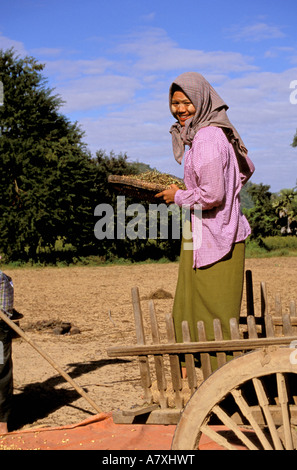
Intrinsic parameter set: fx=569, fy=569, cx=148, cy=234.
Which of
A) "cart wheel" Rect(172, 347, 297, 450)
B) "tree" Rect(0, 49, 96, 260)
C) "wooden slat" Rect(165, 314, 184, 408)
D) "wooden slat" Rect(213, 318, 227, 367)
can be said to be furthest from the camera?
"tree" Rect(0, 49, 96, 260)

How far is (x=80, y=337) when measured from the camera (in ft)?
26.2

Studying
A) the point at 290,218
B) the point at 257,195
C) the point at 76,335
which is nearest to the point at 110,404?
the point at 76,335

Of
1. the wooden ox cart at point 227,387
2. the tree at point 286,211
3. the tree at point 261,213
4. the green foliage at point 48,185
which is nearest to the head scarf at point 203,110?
the wooden ox cart at point 227,387

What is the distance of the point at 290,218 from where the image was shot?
108ft

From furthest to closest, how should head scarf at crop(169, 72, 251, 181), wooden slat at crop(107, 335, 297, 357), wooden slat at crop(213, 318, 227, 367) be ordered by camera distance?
head scarf at crop(169, 72, 251, 181) < wooden slat at crop(213, 318, 227, 367) < wooden slat at crop(107, 335, 297, 357)

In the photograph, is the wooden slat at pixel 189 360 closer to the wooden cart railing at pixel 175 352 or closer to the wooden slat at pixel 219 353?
the wooden cart railing at pixel 175 352

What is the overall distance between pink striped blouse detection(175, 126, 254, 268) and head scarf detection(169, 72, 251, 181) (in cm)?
7

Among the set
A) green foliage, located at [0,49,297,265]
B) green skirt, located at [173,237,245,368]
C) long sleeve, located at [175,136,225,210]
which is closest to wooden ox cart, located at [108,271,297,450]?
green skirt, located at [173,237,245,368]

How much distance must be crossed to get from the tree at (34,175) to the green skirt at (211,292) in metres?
17.6

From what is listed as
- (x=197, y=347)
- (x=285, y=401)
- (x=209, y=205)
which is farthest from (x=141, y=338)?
(x=209, y=205)

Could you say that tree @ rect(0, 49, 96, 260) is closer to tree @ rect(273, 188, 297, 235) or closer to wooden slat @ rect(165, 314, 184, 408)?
tree @ rect(273, 188, 297, 235)

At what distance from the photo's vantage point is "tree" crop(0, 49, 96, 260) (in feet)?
68.8
